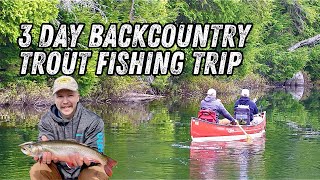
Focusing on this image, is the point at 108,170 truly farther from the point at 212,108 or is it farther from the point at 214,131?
the point at 214,131

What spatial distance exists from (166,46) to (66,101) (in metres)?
36.2

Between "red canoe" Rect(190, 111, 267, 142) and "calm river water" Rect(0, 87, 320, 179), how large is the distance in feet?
1.02

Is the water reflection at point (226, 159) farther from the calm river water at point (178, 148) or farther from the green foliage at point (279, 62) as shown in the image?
the green foliage at point (279, 62)

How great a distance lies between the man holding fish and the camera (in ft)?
24.6

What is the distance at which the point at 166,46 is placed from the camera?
144 ft

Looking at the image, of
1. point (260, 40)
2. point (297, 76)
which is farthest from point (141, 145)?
point (297, 76)

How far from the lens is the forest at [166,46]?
116 feet

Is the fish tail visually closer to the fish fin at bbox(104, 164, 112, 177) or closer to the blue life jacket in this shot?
the fish fin at bbox(104, 164, 112, 177)

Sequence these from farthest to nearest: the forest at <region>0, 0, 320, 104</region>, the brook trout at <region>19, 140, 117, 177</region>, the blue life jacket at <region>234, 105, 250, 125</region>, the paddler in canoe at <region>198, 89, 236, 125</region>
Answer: the forest at <region>0, 0, 320, 104</region>, the blue life jacket at <region>234, 105, 250, 125</region>, the paddler in canoe at <region>198, 89, 236, 125</region>, the brook trout at <region>19, 140, 117, 177</region>

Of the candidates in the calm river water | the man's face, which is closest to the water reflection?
the calm river water

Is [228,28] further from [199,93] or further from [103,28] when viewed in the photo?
[103,28]

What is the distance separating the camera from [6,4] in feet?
107

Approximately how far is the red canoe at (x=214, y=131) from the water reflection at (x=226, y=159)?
0.23m

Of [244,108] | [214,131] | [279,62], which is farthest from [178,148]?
[279,62]
